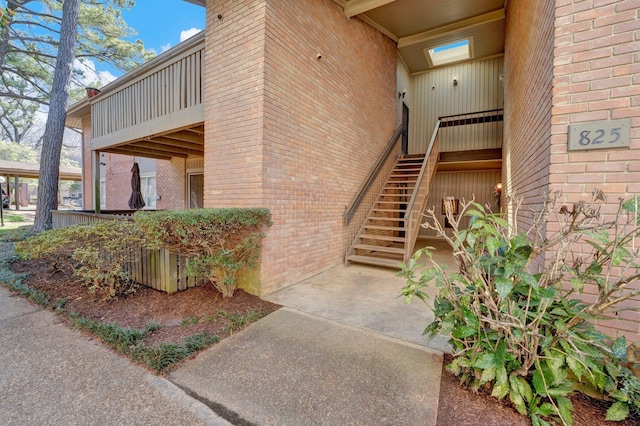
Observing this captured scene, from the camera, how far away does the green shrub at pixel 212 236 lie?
3.06 m

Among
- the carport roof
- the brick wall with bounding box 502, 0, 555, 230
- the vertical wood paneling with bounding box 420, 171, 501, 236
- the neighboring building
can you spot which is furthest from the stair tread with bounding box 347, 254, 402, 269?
the carport roof

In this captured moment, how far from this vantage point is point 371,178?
271 inches

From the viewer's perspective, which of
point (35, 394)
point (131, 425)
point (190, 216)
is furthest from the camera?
point (190, 216)

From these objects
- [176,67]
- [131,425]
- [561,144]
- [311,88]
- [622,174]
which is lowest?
[131,425]

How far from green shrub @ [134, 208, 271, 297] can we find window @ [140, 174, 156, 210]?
8.62m

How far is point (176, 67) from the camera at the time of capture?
536cm

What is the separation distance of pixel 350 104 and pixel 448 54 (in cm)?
618

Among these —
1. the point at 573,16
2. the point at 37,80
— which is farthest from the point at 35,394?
the point at 37,80

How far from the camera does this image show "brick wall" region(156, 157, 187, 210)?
379 inches

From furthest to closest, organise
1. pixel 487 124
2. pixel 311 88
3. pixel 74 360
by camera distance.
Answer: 1. pixel 487 124
2. pixel 311 88
3. pixel 74 360

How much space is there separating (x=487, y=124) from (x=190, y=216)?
395 inches

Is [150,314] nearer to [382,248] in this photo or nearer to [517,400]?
[517,400]

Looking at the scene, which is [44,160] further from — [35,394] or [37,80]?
[35,394]

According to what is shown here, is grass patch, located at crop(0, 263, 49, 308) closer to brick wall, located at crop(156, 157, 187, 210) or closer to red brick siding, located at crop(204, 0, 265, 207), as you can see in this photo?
red brick siding, located at crop(204, 0, 265, 207)
